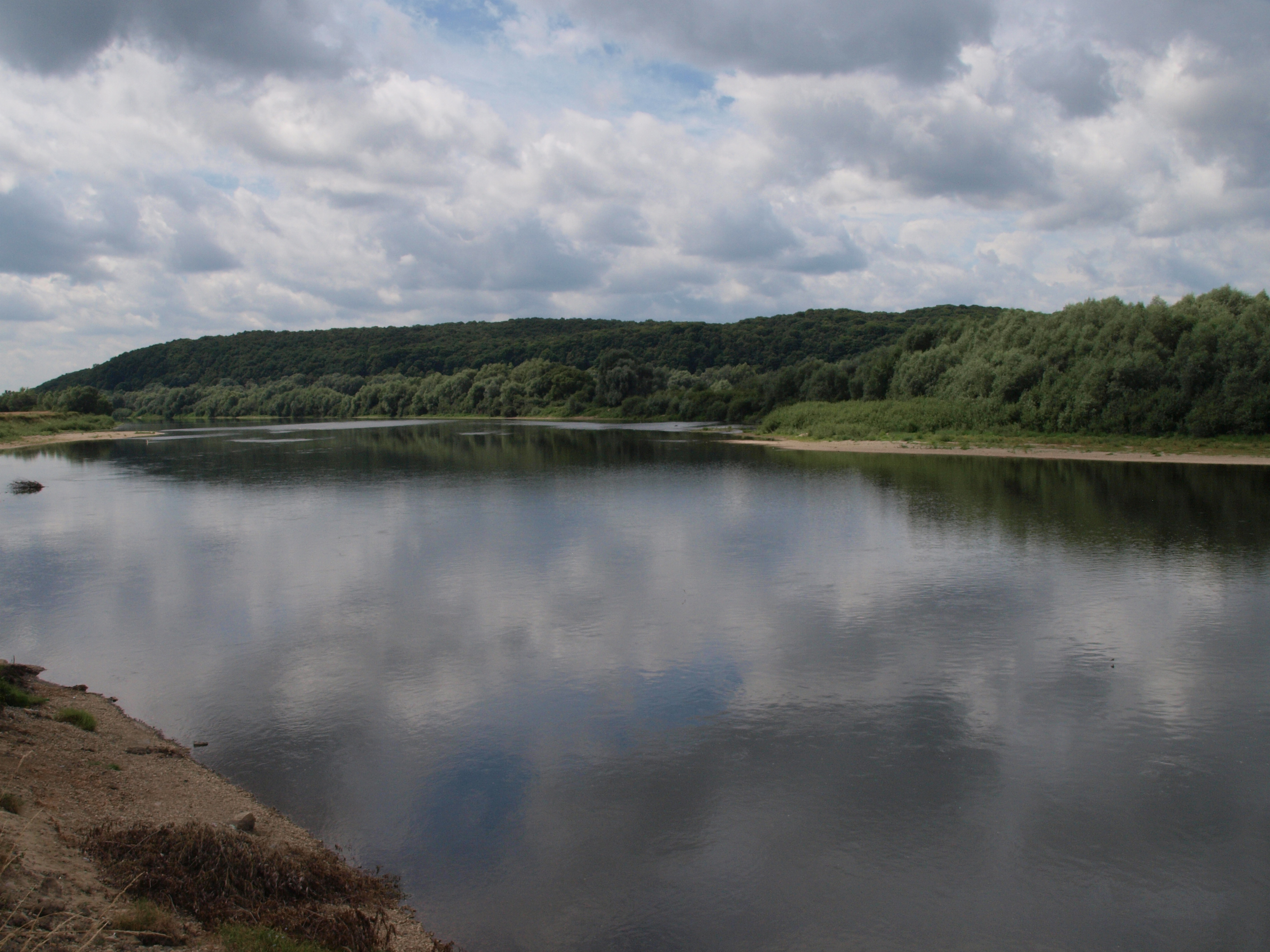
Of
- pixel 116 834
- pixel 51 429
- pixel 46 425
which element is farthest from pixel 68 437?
pixel 116 834

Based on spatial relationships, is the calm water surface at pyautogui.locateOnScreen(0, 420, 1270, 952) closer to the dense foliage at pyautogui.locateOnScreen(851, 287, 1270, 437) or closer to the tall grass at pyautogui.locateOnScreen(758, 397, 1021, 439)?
the dense foliage at pyautogui.locateOnScreen(851, 287, 1270, 437)

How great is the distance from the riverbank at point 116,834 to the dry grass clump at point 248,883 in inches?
0.7

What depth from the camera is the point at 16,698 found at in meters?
9.46

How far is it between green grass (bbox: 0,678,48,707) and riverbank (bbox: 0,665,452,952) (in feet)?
0.44

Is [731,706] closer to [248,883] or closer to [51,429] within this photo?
[248,883]

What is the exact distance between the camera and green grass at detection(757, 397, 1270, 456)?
143 ft

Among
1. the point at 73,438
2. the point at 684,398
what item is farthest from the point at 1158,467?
the point at 73,438

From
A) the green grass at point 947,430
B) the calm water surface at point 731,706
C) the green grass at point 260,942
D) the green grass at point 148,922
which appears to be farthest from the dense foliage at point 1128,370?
the green grass at point 148,922

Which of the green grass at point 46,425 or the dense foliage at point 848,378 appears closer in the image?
the dense foliage at point 848,378

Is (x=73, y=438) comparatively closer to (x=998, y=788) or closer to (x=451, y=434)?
(x=451, y=434)

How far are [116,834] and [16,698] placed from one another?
4.21 meters

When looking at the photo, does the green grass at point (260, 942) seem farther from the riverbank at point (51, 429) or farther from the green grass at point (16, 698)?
the riverbank at point (51, 429)

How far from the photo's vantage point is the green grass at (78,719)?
918cm

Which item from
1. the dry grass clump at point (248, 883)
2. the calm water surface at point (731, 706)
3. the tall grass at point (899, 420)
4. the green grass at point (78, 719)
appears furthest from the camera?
the tall grass at point (899, 420)
